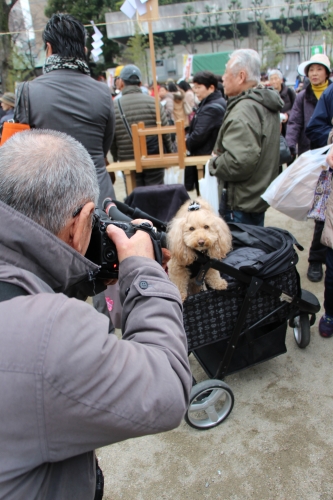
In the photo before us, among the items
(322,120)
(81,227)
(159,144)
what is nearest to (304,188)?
(322,120)

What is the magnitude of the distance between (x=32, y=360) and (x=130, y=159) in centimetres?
368

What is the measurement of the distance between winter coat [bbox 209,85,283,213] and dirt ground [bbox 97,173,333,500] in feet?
4.22

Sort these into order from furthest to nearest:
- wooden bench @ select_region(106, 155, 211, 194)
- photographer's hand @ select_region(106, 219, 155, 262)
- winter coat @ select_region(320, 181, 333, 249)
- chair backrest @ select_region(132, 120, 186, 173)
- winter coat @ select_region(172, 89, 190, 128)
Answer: winter coat @ select_region(172, 89, 190, 128), wooden bench @ select_region(106, 155, 211, 194), chair backrest @ select_region(132, 120, 186, 173), winter coat @ select_region(320, 181, 333, 249), photographer's hand @ select_region(106, 219, 155, 262)

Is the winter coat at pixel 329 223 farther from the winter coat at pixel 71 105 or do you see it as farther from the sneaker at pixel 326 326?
the winter coat at pixel 71 105

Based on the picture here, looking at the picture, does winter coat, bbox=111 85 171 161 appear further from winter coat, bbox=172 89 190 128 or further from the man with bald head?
winter coat, bbox=172 89 190 128

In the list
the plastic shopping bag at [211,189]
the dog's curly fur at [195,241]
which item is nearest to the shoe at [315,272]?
the plastic shopping bag at [211,189]

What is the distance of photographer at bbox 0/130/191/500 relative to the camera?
59 cm

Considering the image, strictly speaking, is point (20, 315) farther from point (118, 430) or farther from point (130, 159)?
point (130, 159)

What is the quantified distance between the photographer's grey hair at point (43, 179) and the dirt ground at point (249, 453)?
1503mm

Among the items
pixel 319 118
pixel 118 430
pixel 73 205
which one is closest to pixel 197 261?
pixel 73 205

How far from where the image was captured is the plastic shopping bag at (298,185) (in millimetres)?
2508

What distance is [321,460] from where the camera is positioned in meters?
1.75

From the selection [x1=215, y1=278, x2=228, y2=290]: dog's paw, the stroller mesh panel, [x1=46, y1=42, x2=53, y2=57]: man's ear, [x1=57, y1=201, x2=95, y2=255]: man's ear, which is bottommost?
the stroller mesh panel

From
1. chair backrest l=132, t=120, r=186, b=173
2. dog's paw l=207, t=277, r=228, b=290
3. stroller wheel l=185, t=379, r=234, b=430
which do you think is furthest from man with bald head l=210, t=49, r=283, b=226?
stroller wheel l=185, t=379, r=234, b=430
